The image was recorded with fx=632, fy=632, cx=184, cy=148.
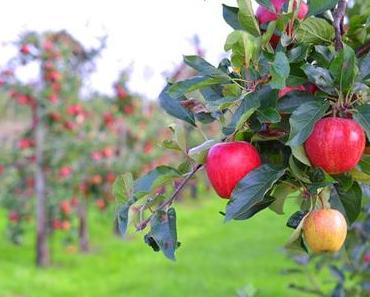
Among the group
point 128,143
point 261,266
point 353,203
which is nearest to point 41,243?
point 261,266

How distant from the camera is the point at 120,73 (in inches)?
289

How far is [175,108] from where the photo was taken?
88 centimetres

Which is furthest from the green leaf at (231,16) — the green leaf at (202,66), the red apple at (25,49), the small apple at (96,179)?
the small apple at (96,179)

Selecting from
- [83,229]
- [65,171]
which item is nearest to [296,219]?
[65,171]

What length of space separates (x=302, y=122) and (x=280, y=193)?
6.2 inches

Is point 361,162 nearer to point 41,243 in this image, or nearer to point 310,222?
point 310,222

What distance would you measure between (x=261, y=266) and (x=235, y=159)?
18.3 feet

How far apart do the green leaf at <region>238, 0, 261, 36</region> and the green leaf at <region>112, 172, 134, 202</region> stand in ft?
0.81

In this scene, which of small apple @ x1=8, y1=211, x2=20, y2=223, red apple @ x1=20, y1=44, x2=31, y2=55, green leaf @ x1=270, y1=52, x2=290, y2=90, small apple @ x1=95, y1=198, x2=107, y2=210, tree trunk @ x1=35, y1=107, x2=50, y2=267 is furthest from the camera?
small apple @ x1=95, y1=198, x2=107, y2=210

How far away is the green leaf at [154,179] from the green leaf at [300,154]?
17cm

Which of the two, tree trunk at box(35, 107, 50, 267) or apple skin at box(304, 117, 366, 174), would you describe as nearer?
apple skin at box(304, 117, 366, 174)

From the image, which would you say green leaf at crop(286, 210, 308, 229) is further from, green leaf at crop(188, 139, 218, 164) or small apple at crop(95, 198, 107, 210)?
small apple at crop(95, 198, 107, 210)

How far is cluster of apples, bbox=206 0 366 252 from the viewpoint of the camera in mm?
667

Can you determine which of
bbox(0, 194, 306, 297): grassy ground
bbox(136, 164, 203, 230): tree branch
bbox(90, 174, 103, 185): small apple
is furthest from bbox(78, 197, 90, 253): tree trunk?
bbox(136, 164, 203, 230): tree branch
